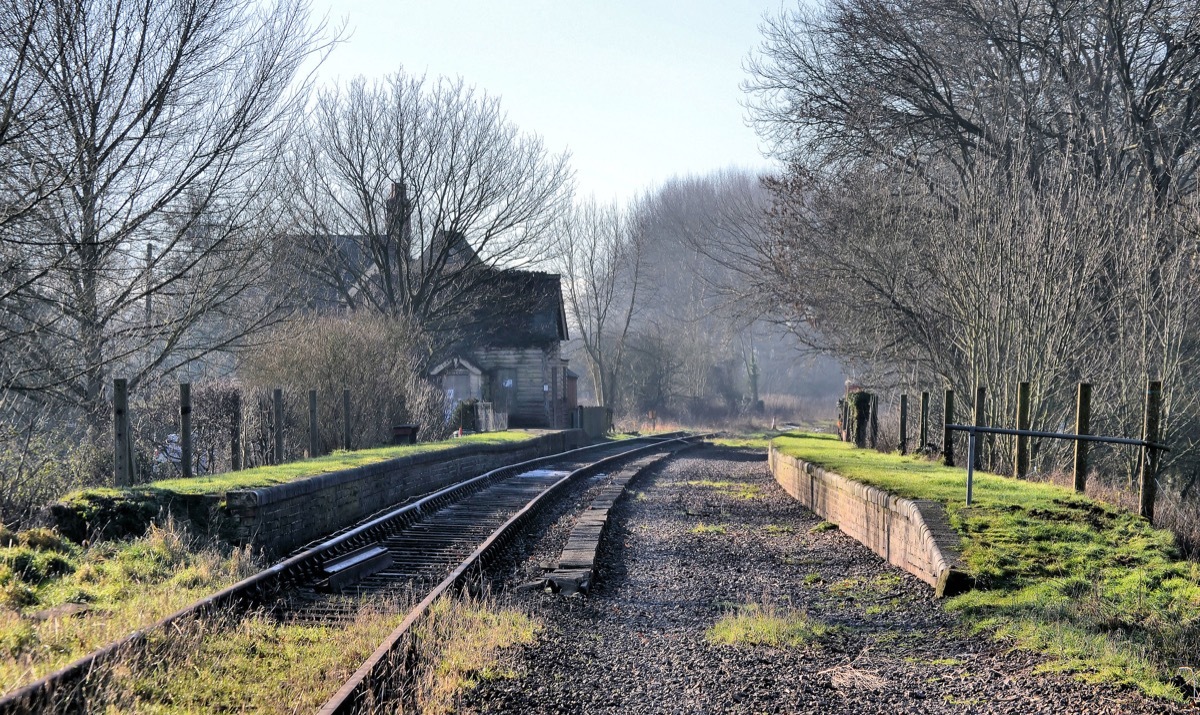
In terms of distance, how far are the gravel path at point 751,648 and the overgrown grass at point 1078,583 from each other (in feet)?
0.89

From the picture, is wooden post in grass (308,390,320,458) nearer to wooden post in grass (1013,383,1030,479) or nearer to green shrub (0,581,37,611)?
green shrub (0,581,37,611)

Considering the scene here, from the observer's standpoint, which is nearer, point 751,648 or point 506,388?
point 751,648

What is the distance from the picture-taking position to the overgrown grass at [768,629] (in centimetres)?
727

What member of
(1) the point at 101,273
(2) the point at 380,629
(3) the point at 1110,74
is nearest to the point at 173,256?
(1) the point at 101,273

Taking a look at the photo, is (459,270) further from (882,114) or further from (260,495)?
(260,495)

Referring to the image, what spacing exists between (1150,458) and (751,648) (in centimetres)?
499

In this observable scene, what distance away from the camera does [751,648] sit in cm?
708

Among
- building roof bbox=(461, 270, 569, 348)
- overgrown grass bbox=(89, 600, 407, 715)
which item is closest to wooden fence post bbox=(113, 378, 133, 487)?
overgrown grass bbox=(89, 600, 407, 715)

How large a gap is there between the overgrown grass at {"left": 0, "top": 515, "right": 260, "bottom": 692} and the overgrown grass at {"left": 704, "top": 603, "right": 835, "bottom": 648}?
3940 millimetres

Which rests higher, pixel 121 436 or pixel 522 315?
pixel 522 315

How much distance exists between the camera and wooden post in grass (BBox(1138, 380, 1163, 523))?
956 centimetres

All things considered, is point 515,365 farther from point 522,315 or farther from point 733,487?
point 733,487

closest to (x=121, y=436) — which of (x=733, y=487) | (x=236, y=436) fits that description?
(x=236, y=436)

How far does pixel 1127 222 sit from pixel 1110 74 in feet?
11.1
